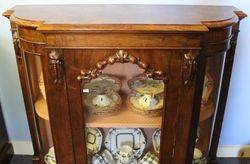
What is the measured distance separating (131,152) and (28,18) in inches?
24.1

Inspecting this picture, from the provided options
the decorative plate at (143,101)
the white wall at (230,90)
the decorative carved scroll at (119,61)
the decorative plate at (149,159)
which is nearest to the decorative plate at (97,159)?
the decorative plate at (149,159)

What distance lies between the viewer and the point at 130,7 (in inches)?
40.3

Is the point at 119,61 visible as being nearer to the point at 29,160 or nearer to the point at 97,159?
the point at 97,159

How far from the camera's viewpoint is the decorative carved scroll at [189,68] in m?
0.82

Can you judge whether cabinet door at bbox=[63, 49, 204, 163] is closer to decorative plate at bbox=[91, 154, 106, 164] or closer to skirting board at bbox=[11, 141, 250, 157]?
decorative plate at bbox=[91, 154, 106, 164]

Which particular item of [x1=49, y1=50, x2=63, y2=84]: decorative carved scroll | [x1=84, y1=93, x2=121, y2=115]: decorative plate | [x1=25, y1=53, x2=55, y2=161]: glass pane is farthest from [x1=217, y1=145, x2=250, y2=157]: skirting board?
[x1=49, y1=50, x2=63, y2=84]: decorative carved scroll

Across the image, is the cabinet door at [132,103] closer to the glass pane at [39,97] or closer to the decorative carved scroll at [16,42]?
the glass pane at [39,97]

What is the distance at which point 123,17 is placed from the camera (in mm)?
876

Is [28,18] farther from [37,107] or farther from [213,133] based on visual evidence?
[213,133]

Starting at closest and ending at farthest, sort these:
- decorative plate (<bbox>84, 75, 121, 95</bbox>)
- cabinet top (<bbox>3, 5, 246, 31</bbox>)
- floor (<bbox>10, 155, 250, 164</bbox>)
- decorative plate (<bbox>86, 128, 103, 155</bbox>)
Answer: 1. cabinet top (<bbox>3, 5, 246, 31</bbox>)
2. decorative plate (<bbox>84, 75, 121, 95</bbox>)
3. decorative plate (<bbox>86, 128, 103, 155</bbox>)
4. floor (<bbox>10, 155, 250, 164</bbox>)

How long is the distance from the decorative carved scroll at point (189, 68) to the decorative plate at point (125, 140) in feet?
0.96

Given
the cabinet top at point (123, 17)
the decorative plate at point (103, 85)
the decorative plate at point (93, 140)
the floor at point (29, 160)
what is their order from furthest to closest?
1. the floor at point (29, 160)
2. the decorative plate at point (93, 140)
3. the decorative plate at point (103, 85)
4. the cabinet top at point (123, 17)

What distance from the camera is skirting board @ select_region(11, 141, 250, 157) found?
58.1 inches

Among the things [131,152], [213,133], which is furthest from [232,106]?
[131,152]
